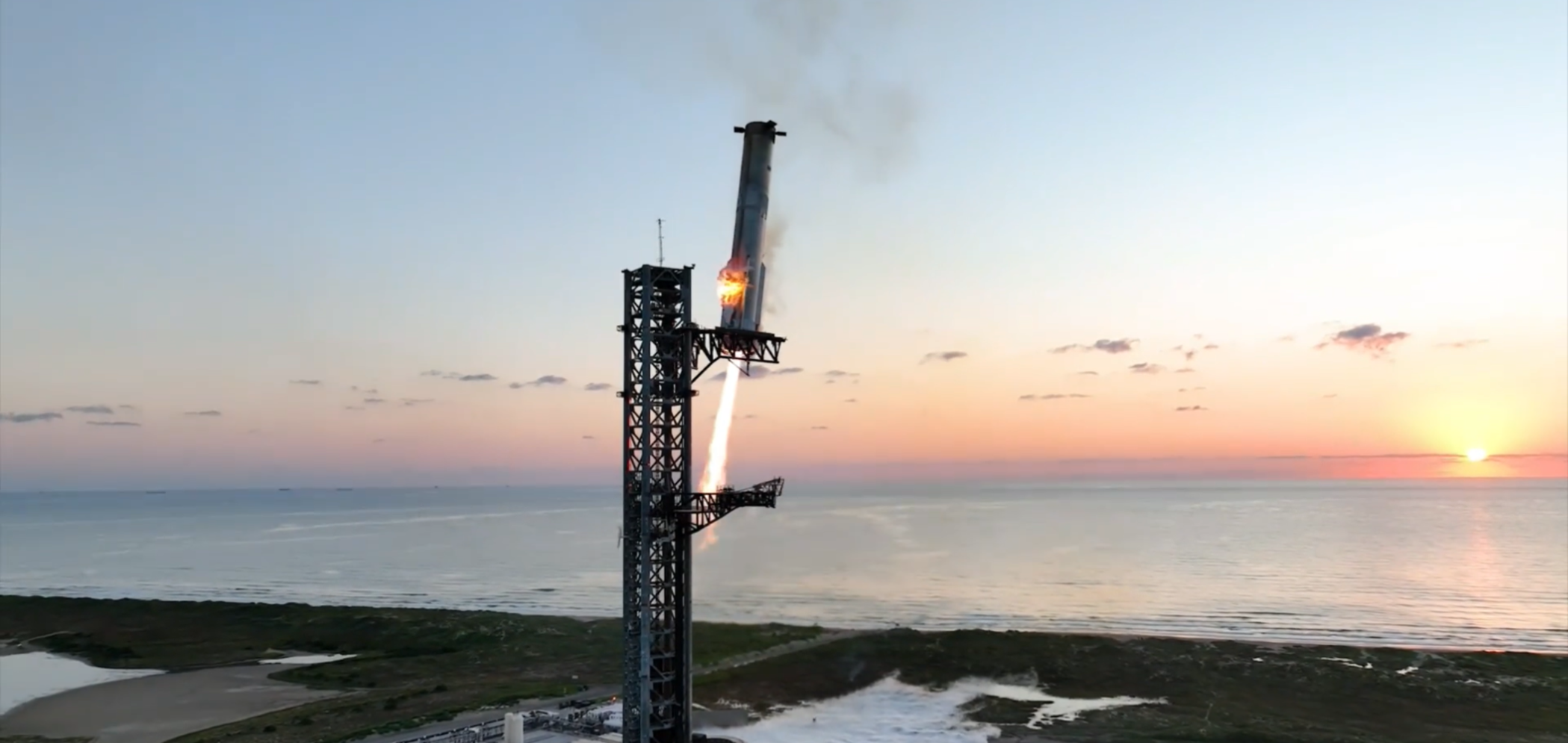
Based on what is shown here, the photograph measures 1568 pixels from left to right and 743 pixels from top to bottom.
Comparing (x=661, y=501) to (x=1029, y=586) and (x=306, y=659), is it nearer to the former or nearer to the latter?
(x=306, y=659)

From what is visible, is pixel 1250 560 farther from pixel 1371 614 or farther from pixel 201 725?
pixel 201 725

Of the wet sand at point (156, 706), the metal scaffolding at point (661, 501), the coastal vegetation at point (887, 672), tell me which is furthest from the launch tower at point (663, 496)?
the wet sand at point (156, 706)

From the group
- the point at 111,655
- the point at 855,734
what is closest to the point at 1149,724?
the point at 855,734

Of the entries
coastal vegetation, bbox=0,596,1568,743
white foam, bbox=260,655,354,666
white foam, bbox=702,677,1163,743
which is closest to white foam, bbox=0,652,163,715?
coastal vegetation, bbox=0,596,1568,743

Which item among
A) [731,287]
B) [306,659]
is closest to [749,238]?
[731,287]

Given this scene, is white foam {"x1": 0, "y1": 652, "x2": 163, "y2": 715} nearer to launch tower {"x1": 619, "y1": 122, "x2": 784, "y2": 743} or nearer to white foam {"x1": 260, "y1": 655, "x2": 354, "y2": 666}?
white foam {"x1": 260, "y1": 655, "x2": 354, "y2": 666}

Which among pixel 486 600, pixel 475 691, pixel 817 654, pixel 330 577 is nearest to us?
pixel 475 691

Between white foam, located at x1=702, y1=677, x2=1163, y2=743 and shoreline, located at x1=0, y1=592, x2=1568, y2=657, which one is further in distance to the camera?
shoreline, located at x1=0, y1=592, x2=1568, y2=657
